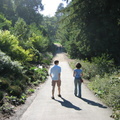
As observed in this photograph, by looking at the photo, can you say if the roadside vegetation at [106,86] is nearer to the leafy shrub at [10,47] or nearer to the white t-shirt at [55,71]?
the white t-shirt at [55,71]

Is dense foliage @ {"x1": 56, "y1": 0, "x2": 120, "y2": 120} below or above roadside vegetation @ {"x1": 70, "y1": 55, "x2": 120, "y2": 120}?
above

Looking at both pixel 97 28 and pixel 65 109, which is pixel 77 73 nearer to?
pixel 65 109

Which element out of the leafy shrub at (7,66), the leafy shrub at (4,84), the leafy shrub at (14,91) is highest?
the leafy shrub at (7,66)

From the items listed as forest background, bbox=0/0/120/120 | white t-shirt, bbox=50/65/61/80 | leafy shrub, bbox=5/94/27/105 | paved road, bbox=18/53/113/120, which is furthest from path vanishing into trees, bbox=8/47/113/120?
white t-shirt, bbox=50/65/61/80

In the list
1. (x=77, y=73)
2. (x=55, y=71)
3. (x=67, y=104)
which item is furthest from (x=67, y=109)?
(x=77, y=73)

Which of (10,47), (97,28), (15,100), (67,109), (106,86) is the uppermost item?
(97,28)

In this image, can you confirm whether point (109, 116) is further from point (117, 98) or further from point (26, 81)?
point (26, 81)

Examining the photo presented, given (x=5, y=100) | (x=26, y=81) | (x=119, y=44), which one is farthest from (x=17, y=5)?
(x=5, y=100)

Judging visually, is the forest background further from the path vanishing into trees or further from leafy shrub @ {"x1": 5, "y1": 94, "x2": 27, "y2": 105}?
the path vanishing into trees

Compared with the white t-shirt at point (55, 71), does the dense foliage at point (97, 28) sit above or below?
above

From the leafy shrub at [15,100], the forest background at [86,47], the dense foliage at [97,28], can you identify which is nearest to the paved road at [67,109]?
the leafy shrub at [15,100]

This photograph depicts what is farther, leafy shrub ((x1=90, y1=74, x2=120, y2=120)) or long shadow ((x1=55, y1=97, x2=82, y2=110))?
long shadow ((x1=55, y1=97, x2=82, y2=110))

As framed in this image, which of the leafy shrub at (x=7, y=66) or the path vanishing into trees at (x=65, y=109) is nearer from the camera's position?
the path vanishing into trees at (x=65, y=109)

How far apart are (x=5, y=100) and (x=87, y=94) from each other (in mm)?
4340
